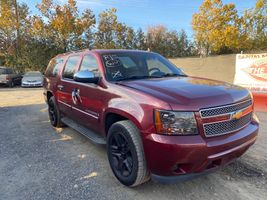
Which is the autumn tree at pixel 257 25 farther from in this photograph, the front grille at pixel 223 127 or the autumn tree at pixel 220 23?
the front grille at pixel 223 127

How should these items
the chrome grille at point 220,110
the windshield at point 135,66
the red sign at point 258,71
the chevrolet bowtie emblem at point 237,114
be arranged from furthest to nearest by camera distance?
the red sign at point 258,71 < the windshield at point 135,66 < the chevrolet bowtie emblem at point 237,114 < the chrome grille at point 220,110

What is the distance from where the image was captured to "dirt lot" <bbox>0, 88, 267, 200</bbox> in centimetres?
302

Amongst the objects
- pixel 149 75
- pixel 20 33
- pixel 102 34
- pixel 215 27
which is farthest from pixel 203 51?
pixel 149 75

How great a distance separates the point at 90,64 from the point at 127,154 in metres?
1.84

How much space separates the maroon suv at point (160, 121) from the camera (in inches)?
100

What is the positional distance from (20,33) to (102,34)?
404 inches

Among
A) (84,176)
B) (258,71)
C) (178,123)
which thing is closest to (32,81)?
(258,71)

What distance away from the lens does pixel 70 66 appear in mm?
4980

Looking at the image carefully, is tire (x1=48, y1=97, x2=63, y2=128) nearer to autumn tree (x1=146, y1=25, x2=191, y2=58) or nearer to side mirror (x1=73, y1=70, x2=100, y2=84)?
side mirror (x1=73, y1=70, x2=100, y2=84)

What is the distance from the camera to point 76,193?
10.1ft

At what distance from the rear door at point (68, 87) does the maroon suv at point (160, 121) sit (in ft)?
2.19

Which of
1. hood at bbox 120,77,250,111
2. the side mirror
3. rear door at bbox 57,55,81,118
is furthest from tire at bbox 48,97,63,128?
hood at bbox 120,77,250,111

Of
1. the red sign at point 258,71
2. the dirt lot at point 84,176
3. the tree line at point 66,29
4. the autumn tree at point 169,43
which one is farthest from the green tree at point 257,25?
the dirt lot at point 84,176

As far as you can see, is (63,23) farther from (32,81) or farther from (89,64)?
(89,64)
